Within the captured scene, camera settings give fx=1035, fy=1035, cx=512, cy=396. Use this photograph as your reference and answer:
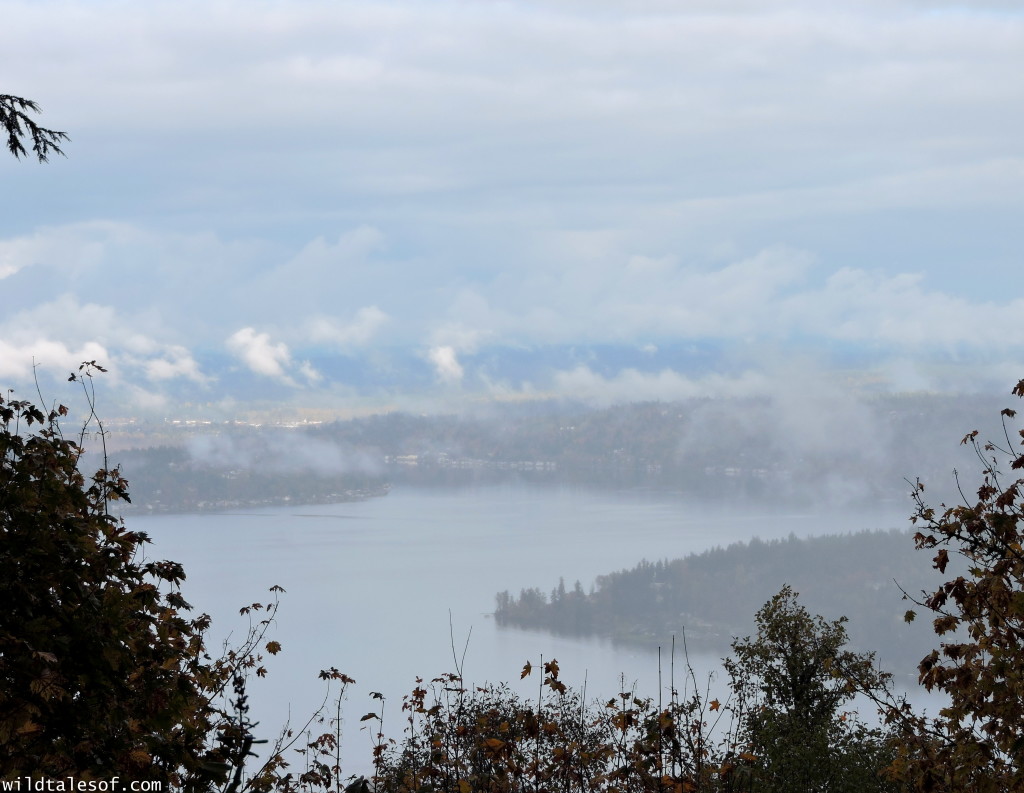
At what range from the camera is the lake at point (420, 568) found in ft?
176

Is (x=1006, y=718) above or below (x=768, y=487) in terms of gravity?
below

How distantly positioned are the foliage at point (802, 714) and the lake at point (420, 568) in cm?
875

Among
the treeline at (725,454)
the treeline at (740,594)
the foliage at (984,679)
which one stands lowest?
the treeline at (740,594)

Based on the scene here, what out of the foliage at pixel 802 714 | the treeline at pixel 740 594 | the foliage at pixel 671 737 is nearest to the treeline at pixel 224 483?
the treeline at pixel 740 594

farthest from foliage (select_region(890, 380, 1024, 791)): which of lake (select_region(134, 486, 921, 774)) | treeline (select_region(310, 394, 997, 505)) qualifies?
treeline (select_region(310, 394, 997, 505))

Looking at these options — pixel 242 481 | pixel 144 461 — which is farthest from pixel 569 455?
pixel 144 461

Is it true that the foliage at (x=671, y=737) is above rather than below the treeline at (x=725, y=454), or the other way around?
below

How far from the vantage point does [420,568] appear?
9600cm

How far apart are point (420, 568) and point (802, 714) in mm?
81816

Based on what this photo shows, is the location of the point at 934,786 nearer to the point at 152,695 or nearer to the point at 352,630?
the point at 152,695

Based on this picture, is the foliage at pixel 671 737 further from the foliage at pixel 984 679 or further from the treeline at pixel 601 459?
the treeline at pixel 601 459

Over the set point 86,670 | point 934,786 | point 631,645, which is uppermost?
point 86,670

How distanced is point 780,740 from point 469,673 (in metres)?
45.7

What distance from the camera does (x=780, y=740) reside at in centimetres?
1329
